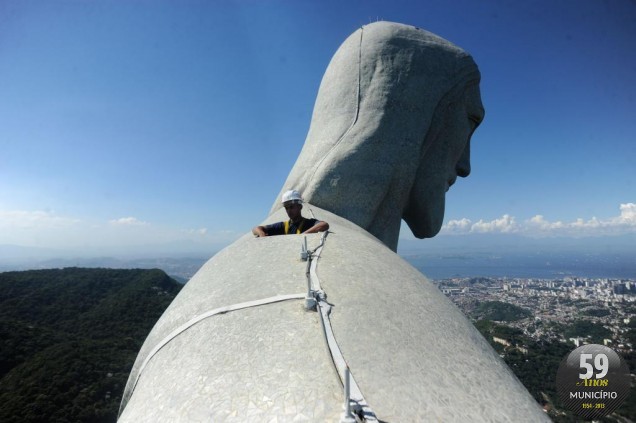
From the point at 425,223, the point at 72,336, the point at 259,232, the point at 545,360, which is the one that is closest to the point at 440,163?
the point at 425,223

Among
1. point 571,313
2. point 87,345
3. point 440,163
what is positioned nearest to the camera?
point 440,163

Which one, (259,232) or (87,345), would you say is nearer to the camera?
(259,232)

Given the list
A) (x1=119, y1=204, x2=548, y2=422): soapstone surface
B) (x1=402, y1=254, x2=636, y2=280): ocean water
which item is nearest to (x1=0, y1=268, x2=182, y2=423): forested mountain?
(x1=119, y1=204, x2=548, y2=422): soapstone surface

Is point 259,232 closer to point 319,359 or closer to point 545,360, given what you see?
point 319,359

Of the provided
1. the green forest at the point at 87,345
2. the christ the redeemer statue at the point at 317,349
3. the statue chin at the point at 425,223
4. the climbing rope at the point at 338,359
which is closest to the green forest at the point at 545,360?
the green forest at the point at 87,345

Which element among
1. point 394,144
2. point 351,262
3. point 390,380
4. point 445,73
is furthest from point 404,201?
point 390,380

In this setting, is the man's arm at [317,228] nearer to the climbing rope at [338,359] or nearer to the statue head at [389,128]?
the climbing rope at [338,359]

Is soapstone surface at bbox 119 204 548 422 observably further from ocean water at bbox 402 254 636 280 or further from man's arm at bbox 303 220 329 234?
ocean water at bbox 402 254 636 280
